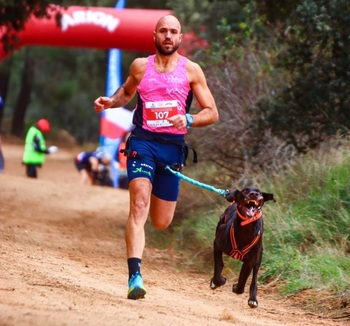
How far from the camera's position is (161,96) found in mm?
8305

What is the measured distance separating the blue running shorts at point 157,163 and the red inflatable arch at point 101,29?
55.4ft

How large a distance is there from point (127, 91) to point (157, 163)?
668 mm

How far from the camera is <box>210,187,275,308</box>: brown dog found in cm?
841

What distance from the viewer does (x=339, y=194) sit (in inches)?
468

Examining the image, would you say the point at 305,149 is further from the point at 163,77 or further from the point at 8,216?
the point at 163,77

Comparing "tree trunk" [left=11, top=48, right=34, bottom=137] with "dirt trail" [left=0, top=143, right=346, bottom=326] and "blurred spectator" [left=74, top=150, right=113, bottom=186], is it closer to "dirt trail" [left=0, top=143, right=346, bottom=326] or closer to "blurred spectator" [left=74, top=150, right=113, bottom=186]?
"blurred spectator" [left=74, top=150, right=113, bottom=186]

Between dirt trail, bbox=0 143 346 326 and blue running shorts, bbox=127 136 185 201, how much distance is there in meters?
0.92

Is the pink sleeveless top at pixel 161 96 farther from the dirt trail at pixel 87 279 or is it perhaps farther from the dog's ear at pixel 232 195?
the dirt trail at pixel 87 279

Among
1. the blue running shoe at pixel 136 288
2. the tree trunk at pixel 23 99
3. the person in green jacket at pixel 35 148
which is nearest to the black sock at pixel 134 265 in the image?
the blue running shoe at pixel 136 288

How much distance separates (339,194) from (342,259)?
5.29ft

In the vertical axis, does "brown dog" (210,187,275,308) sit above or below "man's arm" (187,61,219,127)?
below

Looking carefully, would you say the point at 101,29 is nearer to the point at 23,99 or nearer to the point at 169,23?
the point at 169,23

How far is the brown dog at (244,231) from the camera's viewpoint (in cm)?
841

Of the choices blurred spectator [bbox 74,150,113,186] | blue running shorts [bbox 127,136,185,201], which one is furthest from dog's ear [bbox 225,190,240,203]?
blurred spectator [bbox 74,150,113,186]
